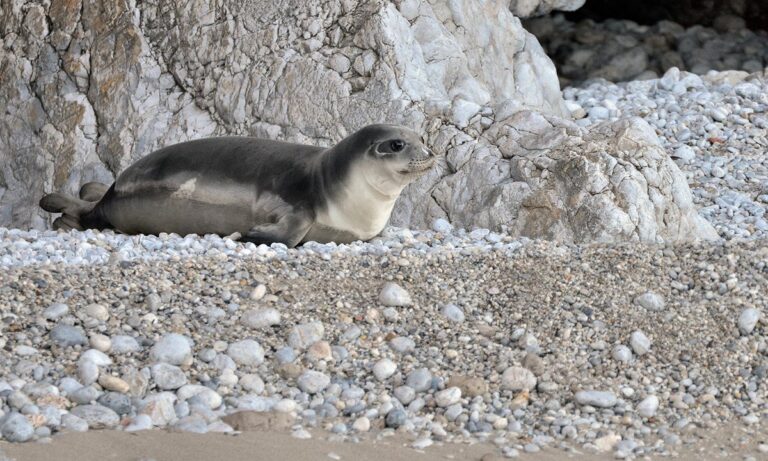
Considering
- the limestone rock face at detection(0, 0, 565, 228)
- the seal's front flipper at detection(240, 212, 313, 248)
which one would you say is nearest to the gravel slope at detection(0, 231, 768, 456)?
the seal's front flipper at detection(240, 212, 313, 248)

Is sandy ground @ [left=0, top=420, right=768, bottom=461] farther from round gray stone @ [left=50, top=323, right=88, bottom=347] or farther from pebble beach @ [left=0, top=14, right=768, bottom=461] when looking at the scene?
round gray stone @ [left=50, top=323, right=88, bottom=347]

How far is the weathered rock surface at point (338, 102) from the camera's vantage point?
20.5 feet

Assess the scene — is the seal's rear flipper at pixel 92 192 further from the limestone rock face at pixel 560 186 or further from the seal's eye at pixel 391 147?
the seal's eye at pixel 391 147

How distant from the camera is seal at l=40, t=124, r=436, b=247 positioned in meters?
5.80

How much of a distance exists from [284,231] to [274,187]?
1.10 ft

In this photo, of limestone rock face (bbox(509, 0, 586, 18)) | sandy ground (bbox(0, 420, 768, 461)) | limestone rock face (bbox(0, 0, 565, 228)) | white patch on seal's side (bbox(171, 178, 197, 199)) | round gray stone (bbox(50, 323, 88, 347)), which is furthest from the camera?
limestone rock face (bbox(509, 0, 586, 18))

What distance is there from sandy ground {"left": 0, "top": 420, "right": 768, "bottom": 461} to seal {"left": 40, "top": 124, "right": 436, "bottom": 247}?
6.78ft

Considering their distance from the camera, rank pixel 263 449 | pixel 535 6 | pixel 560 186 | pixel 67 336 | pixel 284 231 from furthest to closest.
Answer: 1. pixel 535 6
2. pixel 560 186
3. pixel 284 231
4. pixel 67 336
5. pixel 263 449

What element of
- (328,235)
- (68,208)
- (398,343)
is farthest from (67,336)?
(68,208)

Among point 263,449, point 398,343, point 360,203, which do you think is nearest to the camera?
point 263,449

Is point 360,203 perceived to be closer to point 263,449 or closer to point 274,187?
point 274,187

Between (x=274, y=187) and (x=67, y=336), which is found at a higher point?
(x=67, y=336)

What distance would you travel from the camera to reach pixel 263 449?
3.57 metres

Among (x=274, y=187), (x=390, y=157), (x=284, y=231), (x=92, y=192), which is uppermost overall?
(x=390, y=157)
